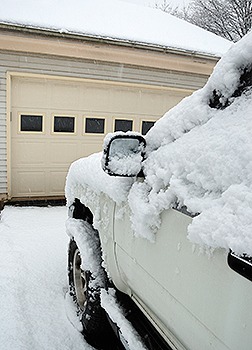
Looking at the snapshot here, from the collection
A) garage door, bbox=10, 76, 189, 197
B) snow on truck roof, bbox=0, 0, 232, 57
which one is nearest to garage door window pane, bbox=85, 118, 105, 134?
garage door, bbox=10, 76, 189, 197

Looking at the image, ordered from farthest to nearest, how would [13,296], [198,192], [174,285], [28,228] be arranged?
[28,228] → [13,296] → [174,285] → [198,192]

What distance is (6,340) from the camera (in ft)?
9.85

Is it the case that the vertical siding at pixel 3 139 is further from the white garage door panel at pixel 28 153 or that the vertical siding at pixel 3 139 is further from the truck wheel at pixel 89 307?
the truck wheel at pixel 89 307

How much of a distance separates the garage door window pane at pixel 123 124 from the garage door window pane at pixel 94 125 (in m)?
0.35

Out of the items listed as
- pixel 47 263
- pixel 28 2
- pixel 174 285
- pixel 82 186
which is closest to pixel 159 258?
pixel 174 285

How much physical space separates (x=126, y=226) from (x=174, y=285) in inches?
25.4

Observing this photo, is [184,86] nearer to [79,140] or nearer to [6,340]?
[79,140]

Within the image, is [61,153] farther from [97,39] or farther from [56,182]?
[97,39]

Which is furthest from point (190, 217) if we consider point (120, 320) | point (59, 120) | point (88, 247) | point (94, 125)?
point (94, 125)

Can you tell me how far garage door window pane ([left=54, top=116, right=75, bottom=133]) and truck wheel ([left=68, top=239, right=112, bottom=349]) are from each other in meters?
4.72

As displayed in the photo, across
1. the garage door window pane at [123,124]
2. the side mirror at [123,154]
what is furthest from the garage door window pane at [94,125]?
the side mirror at [123,154]

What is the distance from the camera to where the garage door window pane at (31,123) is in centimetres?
744

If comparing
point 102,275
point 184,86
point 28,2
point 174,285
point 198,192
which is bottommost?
point 102,275

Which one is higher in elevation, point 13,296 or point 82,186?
point 82,186
